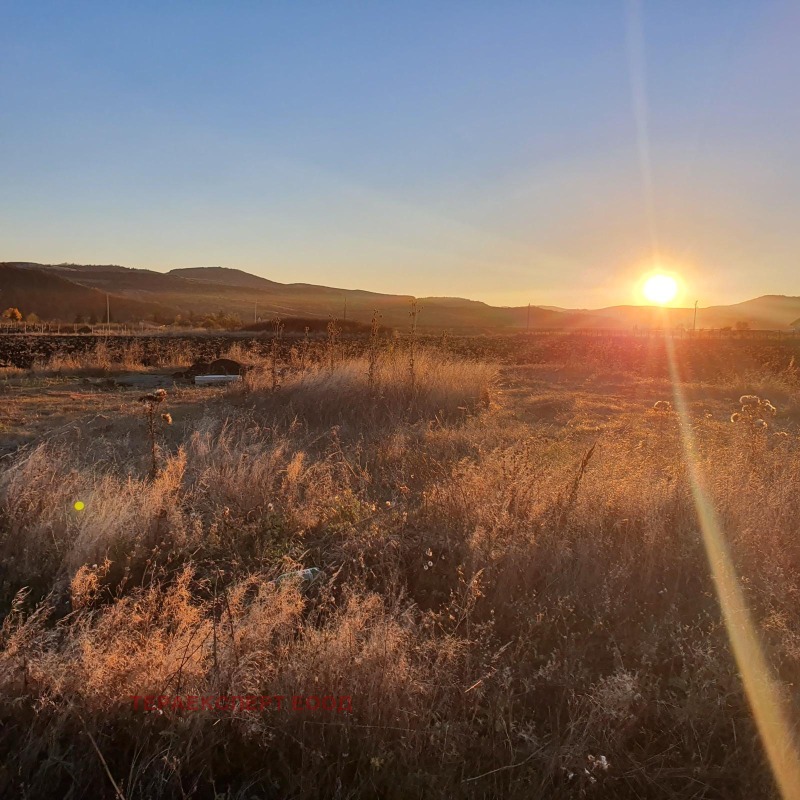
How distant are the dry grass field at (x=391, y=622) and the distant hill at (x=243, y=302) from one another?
6108 centimetres

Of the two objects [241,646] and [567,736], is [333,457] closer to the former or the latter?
[241,646]

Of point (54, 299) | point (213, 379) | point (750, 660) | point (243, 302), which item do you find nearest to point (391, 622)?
point (750, 660)

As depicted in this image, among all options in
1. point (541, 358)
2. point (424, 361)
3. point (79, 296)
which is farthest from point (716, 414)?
point (79, 296)

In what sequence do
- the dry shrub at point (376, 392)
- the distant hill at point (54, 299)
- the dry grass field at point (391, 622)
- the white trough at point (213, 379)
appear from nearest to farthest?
the dry grass field at point (391, 622) → the dry shrub at point (376, 392) → the white trough at point (213, 379) → the distant hill at point (54, 299)

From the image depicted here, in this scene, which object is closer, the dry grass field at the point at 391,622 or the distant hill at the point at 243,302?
the dry grass field at the point at 391,622

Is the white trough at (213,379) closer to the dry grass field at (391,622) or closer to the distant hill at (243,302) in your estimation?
the dry grass field at (391,622)

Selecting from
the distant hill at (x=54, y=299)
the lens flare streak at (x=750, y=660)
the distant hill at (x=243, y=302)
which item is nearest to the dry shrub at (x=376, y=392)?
the lens flare streak at (x=750, y=660)

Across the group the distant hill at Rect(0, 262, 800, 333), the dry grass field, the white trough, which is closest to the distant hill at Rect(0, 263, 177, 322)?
the distant hill at Rect(0, 262, 800, 333)

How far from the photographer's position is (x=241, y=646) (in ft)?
7.07

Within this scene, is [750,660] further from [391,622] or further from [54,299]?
[54,299]

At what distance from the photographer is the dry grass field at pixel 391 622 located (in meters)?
1.76

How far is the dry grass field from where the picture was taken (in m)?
1.76

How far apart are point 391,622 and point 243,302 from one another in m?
107

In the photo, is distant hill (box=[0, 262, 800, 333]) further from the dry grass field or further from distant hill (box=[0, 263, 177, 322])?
the dry grass field
